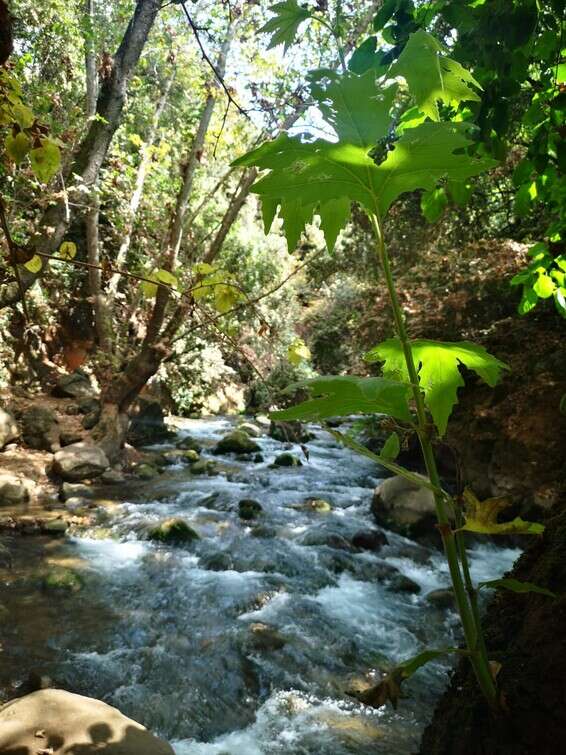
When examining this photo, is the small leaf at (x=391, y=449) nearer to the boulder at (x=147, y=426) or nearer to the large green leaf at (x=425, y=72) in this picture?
the large green leaf at (x=425, y=72)

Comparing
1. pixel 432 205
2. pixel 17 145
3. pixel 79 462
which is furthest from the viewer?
pixel 79 462

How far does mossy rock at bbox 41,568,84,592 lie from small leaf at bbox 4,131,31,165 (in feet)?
15.2

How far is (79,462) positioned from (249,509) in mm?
3009

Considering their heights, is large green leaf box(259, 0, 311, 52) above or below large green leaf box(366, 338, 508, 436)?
above

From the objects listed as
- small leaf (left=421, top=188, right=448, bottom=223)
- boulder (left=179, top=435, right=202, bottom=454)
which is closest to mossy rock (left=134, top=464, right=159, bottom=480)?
boulder (left=179, top=435, right=202, bottom=454)

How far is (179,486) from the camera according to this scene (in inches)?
326

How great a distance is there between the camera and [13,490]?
665cm

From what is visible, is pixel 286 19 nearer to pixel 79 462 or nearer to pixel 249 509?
pixel 249 509

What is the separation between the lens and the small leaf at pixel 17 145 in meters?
1.22

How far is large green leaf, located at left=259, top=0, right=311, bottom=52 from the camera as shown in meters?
1.23

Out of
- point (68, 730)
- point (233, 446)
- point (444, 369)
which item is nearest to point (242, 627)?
point (68, 730)

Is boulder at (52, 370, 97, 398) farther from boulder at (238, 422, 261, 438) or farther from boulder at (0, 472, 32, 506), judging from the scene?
boulder at (0, 472, 32, 506)

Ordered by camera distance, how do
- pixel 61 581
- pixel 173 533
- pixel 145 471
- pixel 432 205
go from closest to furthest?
pixel 432 205 → pixel 61 581 → pixel 173 533 → pixel 145 471

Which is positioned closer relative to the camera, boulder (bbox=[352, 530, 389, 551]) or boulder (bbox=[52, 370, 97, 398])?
boulder (bbox=[352, 530, 389, 551])
